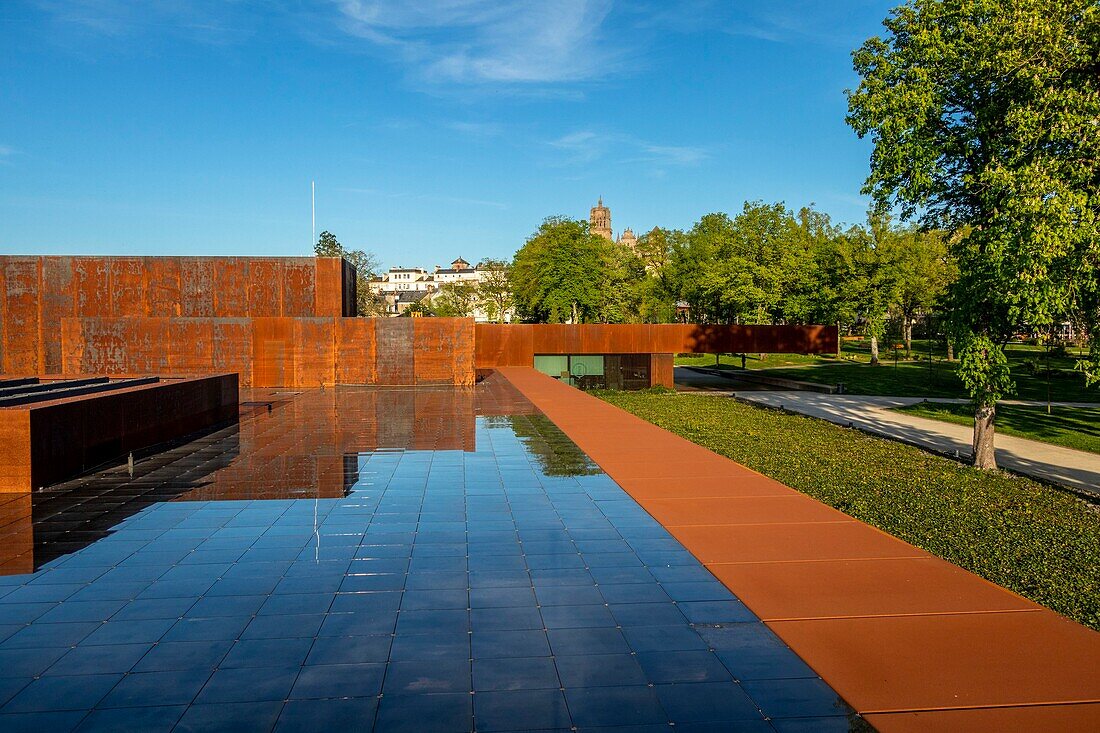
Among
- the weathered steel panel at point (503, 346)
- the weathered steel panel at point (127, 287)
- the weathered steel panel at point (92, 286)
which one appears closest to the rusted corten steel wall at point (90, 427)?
the weathered steel panel at point (127, 287)

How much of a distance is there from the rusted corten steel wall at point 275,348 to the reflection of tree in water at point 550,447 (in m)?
10.5

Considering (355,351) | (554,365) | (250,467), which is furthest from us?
(554,365)

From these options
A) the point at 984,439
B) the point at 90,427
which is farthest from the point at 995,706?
the point at 984,439

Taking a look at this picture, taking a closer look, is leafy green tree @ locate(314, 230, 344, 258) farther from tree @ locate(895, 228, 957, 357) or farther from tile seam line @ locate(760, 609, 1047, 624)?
tile seam line @ locate(760, 609, 1047, 624)

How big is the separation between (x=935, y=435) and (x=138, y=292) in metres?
27.8

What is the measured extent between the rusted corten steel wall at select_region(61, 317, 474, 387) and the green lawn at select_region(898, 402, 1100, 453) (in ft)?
58.1

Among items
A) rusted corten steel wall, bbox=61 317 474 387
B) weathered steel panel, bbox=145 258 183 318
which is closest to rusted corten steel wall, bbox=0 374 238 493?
rusted corten steel wall, bbox=61 317 474 387

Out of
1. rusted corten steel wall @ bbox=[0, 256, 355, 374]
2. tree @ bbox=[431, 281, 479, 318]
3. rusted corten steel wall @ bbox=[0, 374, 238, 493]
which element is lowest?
rusted corten steel wall @ bbox=[0, 374, 238, 493]

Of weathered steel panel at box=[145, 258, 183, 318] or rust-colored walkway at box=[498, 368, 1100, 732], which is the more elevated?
weathered steel panel at box=[145, 258, 183, 318]

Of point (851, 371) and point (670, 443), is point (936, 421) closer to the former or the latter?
point (670, 443)

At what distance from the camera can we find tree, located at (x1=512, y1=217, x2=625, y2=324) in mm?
53562

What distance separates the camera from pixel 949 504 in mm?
13000

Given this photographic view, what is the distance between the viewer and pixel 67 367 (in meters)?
25.8

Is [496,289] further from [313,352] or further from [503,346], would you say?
[313,352]
